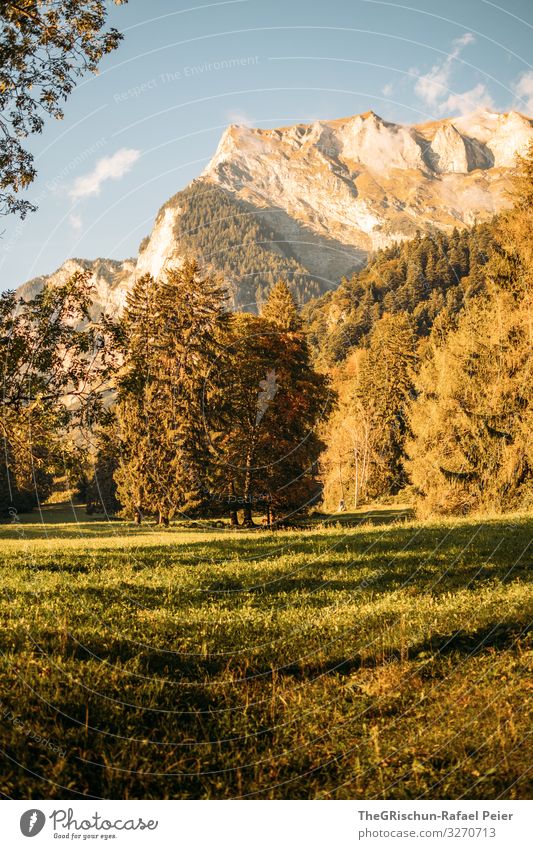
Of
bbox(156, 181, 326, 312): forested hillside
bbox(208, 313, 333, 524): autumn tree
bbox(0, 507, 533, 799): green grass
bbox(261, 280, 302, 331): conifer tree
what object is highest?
bbox(156, 181, 326, 312): forested hillside

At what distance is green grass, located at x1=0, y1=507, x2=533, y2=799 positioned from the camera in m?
3.88

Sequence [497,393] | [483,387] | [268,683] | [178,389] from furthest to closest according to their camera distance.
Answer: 1. [178,389]
2. [483,387]
3. [497,393]
4. [268,683]

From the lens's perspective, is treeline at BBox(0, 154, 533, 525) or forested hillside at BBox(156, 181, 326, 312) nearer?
treeline at BBox(0, 154, 533, 525)

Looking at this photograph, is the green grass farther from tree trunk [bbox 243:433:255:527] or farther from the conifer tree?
the conifer tree

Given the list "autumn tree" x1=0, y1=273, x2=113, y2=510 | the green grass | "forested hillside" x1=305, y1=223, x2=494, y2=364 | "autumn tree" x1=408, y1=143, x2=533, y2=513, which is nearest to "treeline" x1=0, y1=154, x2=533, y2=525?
"autumn tree" x1=408, y1=143, x2=533, y2=513

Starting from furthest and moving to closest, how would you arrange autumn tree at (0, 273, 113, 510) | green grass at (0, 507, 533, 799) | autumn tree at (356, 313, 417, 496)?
autumn tree at (356, 313, 417, 496) → autumn tree at (0, 273, 113, 510) → green grass at (0, 507, 533, 799)

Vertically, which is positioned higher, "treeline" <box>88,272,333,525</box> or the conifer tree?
the conifer tree

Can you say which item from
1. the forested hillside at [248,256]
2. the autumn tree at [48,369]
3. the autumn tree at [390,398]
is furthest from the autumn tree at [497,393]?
the autumn tree at [390,398]

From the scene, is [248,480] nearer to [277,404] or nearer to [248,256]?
[277,404]

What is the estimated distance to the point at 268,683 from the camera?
532cm

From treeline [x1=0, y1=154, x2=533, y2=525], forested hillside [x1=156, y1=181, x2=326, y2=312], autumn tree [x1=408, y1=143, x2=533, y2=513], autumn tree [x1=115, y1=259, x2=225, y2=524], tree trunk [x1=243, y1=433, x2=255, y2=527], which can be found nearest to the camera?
autumn tree [x1=408, y1=143, x2=533, y2=513]

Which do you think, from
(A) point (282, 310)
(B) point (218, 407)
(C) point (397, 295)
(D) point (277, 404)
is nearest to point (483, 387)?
(D) point (277, 404)

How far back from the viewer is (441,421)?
30.3 metres
